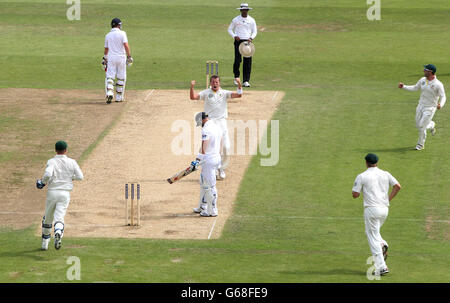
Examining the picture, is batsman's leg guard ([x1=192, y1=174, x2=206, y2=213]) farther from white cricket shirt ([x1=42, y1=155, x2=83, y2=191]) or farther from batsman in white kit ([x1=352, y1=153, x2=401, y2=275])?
batsman in white kit ([x1=352, y1=153, x2=401, y2=275])

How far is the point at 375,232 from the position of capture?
49.9 feet

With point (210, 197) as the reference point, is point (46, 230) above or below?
below

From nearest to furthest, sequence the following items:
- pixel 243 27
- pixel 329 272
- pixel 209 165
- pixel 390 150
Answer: pixel 329 272 < pixel 209 165 < pixel 390 150 < pixel 243 27

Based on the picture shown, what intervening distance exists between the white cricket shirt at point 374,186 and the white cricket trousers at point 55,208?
535 cm

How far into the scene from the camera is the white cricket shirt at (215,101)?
66.3ft

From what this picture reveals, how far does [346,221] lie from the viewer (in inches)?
718

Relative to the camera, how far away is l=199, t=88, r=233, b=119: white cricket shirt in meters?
20.2

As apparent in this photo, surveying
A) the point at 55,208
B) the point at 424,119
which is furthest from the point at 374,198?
the point at 424,119

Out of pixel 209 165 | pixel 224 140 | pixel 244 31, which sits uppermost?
pixel 244 31

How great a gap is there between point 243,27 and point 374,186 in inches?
550

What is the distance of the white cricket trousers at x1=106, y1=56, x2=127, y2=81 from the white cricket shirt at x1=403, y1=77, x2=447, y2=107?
8889 mm

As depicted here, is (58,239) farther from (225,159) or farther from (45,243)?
(225,159)

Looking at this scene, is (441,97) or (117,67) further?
(117,67)

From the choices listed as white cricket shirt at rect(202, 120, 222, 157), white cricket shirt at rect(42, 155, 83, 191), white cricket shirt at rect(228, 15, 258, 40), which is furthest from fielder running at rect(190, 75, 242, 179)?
white cricket shirt at rect(228, 15, 258, 40)
